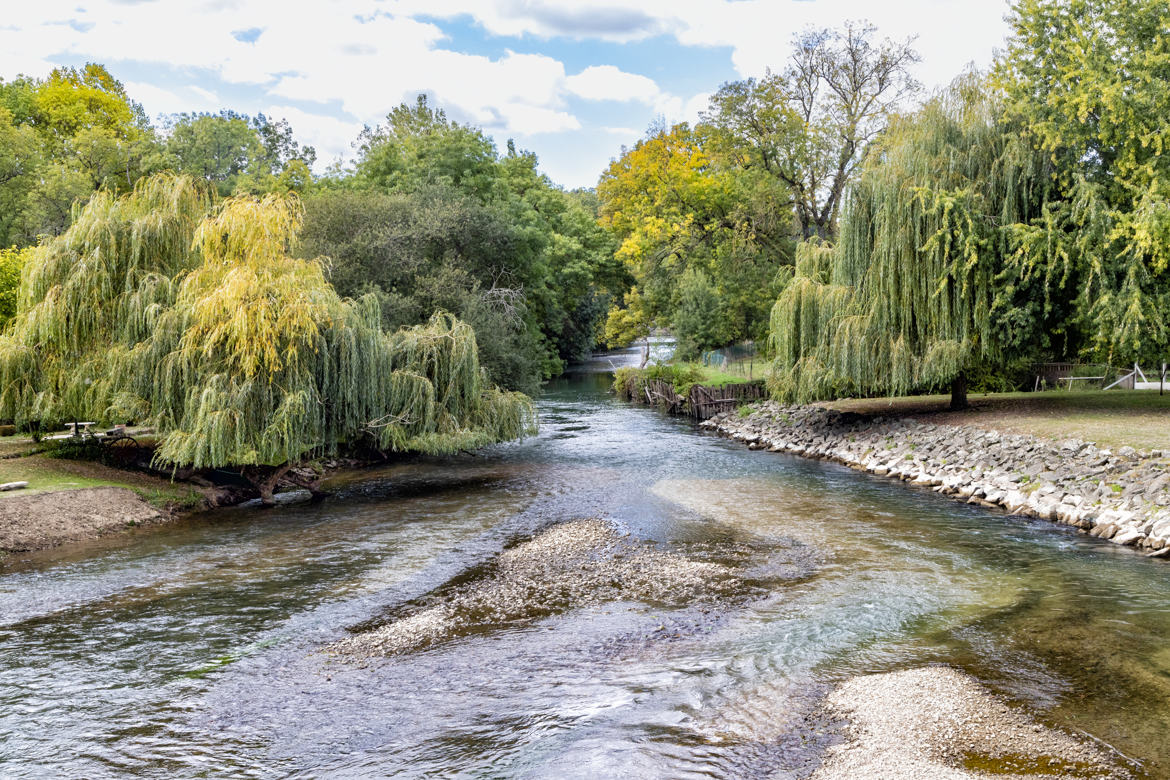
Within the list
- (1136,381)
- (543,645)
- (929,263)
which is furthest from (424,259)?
(1136,381)

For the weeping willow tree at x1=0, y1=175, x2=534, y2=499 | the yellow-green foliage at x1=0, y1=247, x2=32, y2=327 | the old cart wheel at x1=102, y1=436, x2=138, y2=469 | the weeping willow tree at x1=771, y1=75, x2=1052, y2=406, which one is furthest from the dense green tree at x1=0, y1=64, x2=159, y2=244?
the weeping willow tree at x1=771, y1=75, x2=1052, y2=406

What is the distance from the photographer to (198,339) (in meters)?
18.6

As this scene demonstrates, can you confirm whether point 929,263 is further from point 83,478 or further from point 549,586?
point 83,478

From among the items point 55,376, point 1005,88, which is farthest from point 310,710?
point 1005,88

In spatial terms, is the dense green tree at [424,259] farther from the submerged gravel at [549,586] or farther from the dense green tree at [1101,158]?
the dense green tree at [1101,158]

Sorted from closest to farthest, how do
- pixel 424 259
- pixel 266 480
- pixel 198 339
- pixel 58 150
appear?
pixel 198 339, pixel 266 480, pixel 424 259, pixel 58 150

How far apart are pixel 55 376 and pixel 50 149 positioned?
107 feet

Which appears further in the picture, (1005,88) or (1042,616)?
(1005,88)

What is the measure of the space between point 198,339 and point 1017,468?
20.7 metres

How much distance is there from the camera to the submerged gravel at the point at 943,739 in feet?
24.3

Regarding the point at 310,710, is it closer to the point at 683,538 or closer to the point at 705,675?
the point at 705,675

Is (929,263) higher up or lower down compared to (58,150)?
lower down

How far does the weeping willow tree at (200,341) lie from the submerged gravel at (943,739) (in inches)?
568

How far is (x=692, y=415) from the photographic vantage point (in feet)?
136
